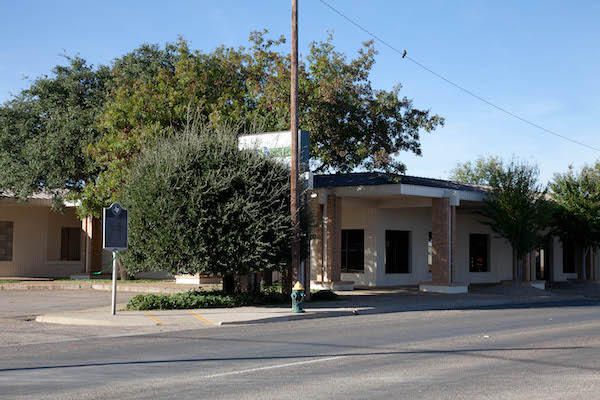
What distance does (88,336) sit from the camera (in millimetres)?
13281

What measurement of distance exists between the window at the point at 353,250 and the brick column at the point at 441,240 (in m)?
4.15

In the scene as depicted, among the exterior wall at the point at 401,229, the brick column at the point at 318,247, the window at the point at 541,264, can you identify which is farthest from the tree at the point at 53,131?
the window at the point at 541,264

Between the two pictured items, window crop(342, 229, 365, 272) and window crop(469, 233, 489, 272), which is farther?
window crop(469, 233, 489, 272)

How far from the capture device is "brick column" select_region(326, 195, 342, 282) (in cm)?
2589

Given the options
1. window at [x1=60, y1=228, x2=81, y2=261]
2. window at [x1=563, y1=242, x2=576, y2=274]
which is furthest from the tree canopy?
window at [x1=563, y1=242, x2=576, y2=274]

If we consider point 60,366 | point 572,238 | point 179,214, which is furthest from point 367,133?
point 60,366

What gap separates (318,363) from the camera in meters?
9.52

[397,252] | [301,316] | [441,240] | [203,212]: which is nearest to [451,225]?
[441,240]

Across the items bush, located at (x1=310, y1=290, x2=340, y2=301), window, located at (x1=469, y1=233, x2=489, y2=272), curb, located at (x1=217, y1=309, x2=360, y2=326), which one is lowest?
curb, located at (x1=217, y1=309, x2=360, y2=326)

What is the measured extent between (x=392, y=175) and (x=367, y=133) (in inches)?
77.7

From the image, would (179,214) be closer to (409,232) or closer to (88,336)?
(88,336)

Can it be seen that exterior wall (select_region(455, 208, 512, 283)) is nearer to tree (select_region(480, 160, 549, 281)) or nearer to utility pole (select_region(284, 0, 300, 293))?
tree (select_region(480, 160, 549, 281))

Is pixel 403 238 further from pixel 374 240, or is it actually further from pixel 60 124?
pixel 60 124

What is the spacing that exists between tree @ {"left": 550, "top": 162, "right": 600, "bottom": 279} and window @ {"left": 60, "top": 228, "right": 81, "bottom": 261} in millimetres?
24426
